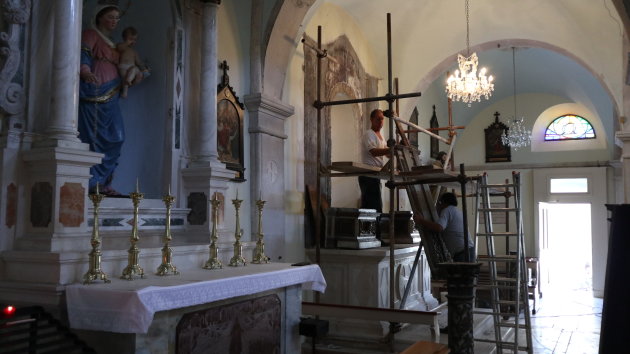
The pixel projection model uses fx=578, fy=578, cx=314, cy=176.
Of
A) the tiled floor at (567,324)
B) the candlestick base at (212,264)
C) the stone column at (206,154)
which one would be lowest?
the tiled floor at (567,324)

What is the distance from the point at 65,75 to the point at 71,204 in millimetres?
890

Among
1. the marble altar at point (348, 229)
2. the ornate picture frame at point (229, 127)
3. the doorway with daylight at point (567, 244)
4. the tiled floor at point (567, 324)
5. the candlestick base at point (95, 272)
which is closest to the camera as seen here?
the candlestick base at point (95, 272)

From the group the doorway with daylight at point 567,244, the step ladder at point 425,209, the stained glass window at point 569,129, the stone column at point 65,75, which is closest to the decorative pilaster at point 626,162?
the step ladder at point 425,209

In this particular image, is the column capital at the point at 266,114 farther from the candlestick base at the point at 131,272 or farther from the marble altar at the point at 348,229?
the candlestick base at the point at 131,272

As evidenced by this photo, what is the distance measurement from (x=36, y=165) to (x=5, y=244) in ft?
1.78

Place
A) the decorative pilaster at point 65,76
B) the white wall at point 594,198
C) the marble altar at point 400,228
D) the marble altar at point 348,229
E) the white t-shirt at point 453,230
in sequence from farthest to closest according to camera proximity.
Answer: the white wall at point 594,198 < the marble altar at point 400,228 < the marble altar at point 348,229 < the white t-shirt at point 453,230 < the decorative pilaster at point 65,76

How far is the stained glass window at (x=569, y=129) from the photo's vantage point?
15805 mm

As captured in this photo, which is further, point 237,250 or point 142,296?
point 237,250

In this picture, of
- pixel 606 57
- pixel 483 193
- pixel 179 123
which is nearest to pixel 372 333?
pixel 483 193

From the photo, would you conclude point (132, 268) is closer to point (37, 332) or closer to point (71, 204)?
point (71, 204)

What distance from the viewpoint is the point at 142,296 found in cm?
316

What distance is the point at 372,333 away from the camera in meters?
6.50

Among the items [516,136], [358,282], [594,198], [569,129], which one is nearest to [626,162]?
[358,282]

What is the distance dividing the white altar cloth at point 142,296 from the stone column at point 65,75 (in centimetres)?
106
